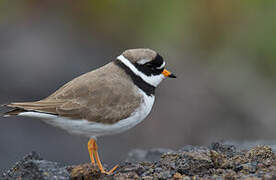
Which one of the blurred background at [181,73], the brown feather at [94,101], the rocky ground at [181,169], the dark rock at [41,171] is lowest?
the dark rock at [41,171]

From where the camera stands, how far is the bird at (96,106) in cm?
602

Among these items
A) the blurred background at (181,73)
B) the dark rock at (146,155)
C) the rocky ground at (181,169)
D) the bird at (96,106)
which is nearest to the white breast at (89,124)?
the bird at (96,106)

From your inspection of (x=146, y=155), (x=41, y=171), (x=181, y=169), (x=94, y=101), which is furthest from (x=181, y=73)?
(x=41, y=171)

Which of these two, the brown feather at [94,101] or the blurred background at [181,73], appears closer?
the brown feather at [94,101]

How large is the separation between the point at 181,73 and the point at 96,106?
653 cm

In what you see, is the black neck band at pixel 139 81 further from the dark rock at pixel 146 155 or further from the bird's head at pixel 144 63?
the dark rock at pixel 146 155

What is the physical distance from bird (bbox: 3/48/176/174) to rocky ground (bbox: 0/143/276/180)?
58 centimetres

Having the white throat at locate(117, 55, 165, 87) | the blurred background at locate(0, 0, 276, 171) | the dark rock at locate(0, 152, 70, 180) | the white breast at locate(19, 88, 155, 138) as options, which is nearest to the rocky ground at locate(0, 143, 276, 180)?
the dark rock at locate(0, 152, 70, 180)

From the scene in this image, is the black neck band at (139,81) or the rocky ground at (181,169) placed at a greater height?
the black neck band at (139,81)

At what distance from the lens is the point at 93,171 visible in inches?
203

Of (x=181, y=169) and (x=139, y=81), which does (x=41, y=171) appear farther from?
(x=139, y=81)

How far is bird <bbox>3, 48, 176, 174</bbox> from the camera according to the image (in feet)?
19.7

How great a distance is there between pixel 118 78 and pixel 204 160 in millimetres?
1690

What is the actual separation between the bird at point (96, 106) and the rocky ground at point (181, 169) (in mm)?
576
